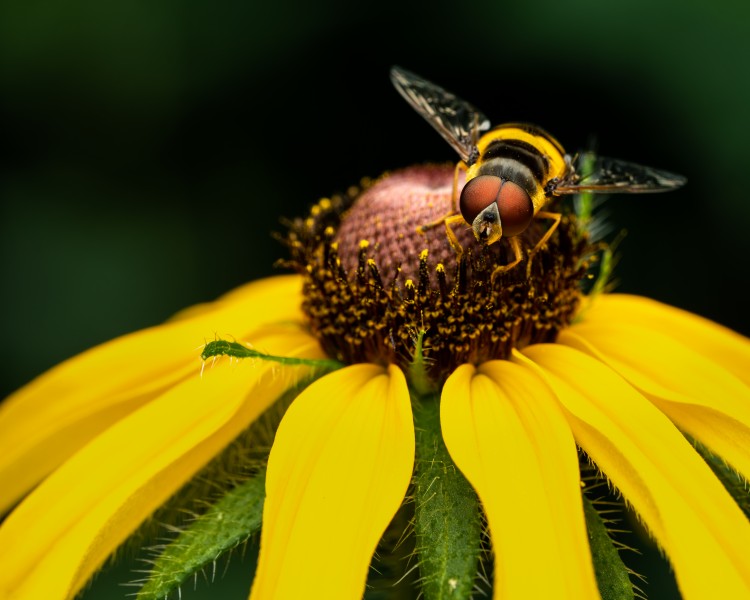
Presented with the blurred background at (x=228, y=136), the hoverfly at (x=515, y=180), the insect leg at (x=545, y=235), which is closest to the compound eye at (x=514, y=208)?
the hoverfly at (x=515, y=180)

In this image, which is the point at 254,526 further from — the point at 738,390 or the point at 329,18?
the point at 329,18

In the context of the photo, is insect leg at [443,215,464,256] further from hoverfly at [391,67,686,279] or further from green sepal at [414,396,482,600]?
green sepal at [414,396,482,600]

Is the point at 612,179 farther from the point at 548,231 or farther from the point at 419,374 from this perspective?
the point at 419,374

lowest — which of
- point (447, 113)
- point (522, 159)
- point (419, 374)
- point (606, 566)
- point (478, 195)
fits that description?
point (606, 566)

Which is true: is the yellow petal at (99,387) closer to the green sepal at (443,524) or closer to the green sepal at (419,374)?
the green sepal at (419,374)

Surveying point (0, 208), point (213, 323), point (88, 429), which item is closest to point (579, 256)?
point (213, 323)

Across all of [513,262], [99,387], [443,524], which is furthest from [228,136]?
[443,524]

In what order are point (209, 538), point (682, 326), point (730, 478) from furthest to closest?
point (682, 326)
point (730, 478)
point (209, 538)
